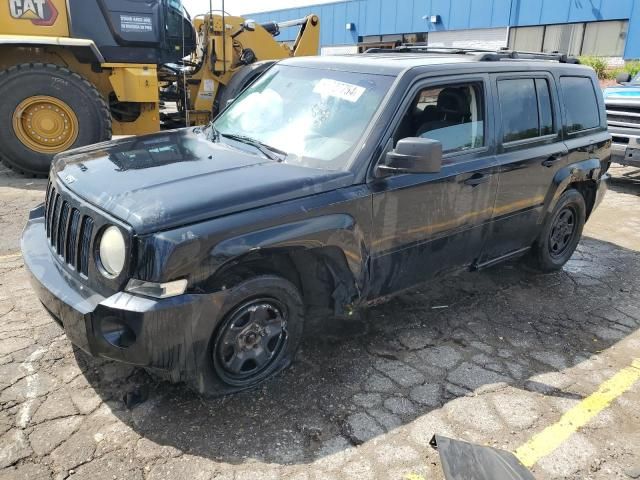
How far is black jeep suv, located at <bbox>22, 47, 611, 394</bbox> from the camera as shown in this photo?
8.36ft

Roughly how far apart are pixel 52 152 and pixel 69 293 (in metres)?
5.54

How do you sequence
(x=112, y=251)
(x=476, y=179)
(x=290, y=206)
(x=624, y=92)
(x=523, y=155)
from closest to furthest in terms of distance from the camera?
(x=112, y=251), (x=290, y=206), (x=476, y=179), (x=523, y=155), (x=624, y=92)

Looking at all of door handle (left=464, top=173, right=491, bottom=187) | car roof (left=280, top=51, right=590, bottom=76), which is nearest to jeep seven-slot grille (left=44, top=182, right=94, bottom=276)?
car roof (left=280, top=51, right=590, bottom=76)

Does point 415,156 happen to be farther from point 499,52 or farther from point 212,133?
point 499,52

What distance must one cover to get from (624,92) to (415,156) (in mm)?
7648

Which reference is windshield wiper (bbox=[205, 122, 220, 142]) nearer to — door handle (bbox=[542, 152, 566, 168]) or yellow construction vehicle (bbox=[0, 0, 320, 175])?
door handle (bbox=[542, 152, 566, 168])

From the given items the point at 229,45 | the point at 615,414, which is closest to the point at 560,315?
the point at 615,414

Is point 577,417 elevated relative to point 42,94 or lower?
lower

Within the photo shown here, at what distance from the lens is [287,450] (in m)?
2.67

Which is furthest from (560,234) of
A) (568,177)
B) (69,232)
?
(69,232)

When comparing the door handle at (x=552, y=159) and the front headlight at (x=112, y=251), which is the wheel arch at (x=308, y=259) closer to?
the front headlight at (x=112, y=251)

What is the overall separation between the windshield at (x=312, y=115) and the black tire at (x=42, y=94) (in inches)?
167

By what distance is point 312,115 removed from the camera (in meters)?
3.46

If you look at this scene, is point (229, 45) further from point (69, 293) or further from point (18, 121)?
point (69, 293)
